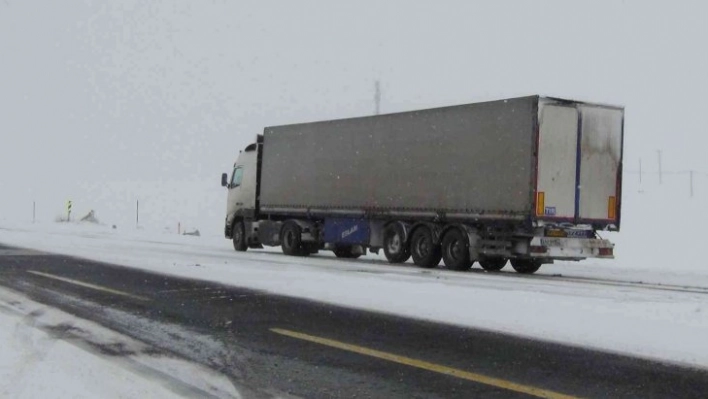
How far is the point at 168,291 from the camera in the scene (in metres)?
11.2

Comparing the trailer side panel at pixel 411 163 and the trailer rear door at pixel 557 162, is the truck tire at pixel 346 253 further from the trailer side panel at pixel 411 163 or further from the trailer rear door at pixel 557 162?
the trailer rear door at pixel 557 162

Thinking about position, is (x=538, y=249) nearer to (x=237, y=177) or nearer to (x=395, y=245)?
(x=395, y=245)

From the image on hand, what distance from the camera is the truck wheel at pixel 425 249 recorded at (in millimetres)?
17609

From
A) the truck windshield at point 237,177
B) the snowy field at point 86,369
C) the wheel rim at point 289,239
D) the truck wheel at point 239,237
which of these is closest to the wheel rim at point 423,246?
the wheel rim at point 289,239

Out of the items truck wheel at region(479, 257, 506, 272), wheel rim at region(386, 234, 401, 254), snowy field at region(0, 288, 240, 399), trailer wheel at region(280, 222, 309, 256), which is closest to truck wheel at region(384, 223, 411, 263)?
wheel rim at region(386, 234, 401, 254)

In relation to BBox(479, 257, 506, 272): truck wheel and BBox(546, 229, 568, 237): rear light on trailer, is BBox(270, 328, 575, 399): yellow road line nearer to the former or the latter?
BBox(546, 229, 568, 237): rear light on trailer

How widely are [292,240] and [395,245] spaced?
13.2 feet

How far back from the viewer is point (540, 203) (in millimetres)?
15562

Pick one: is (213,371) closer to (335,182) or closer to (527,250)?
(527,250)

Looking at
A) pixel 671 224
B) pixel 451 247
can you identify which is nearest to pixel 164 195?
pixel 671 224

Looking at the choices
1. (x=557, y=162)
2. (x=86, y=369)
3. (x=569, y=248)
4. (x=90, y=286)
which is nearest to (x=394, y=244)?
(x=569, y=248)

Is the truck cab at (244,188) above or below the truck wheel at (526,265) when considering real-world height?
above

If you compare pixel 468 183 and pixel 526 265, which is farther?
pixel 526 265

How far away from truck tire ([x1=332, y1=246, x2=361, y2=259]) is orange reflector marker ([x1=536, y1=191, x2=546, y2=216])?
800cm
